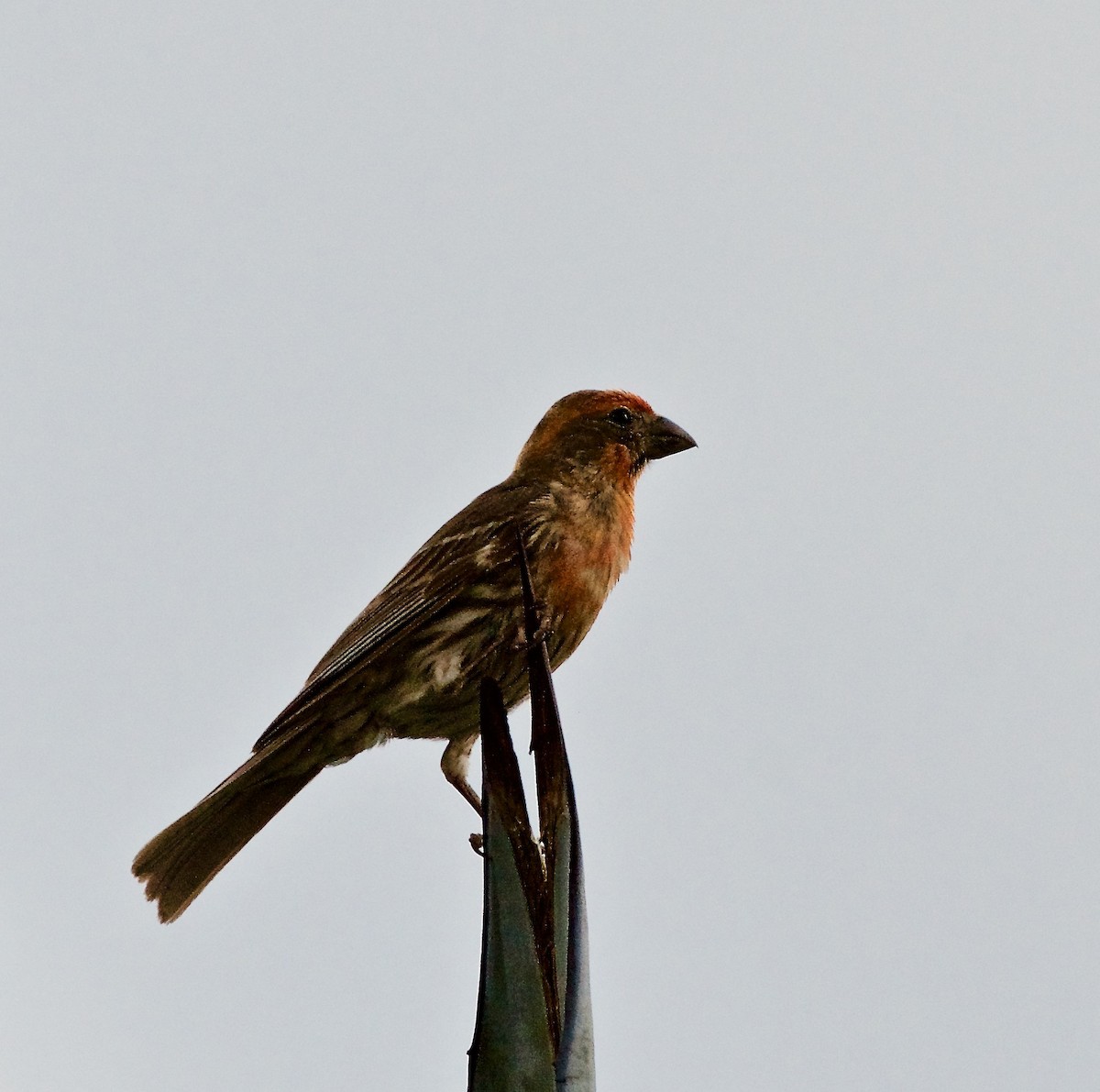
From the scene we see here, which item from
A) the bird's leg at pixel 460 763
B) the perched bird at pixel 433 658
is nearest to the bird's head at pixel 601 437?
the perched bird at pixel 433 658

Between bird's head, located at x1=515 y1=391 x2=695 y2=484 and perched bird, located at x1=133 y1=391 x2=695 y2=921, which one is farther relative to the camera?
bird's head, located at x1=515 y1=391 x2=695 y2=484

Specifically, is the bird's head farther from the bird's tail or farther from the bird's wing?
the bird's tail

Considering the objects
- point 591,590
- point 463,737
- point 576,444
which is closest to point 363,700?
point 463,737

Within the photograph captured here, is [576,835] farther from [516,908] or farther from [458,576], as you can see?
[458,576]

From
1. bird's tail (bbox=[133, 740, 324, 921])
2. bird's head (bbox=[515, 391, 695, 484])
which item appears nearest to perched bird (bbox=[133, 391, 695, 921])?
bird's tail (bbox=[133, 740, 324, 921])

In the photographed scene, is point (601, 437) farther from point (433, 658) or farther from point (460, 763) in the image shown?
point (460, 763)

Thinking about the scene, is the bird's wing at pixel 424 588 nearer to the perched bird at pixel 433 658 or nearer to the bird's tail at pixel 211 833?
the perched bird at pixel 433 658
